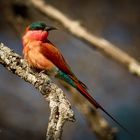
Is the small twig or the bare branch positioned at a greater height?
the bare branch

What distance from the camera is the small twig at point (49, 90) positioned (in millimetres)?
2008

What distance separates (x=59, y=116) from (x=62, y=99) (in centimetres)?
10

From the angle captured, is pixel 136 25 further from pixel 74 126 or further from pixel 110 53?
pixel 110 53

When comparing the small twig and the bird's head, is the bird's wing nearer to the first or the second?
the bird's head

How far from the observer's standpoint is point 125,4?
254 inches

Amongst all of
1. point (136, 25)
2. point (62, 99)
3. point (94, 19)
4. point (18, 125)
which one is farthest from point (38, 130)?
point (62, 99)

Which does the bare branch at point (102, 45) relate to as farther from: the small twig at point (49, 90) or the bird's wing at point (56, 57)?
the small twig at point (49, 90)

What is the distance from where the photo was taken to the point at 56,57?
8.71 ft

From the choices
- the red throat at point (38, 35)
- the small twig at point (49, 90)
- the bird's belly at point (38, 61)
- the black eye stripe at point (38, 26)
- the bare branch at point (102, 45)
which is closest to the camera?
the small twig at point (49, 90)

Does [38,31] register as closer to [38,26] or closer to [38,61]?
[38,26]

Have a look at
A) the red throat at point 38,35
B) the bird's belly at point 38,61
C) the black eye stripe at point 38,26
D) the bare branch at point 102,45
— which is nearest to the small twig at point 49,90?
the bird's belly at point 38,61

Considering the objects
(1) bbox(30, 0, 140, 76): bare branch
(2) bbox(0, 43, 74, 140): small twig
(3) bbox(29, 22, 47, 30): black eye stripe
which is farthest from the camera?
(1) bbox(30, 0, 140, 76): bare branch

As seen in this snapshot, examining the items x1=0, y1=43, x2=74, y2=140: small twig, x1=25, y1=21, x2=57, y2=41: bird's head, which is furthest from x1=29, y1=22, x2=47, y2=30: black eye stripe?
x1=0, y1=43, x2=74, y2=140: small twig

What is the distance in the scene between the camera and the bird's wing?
2623 mm
